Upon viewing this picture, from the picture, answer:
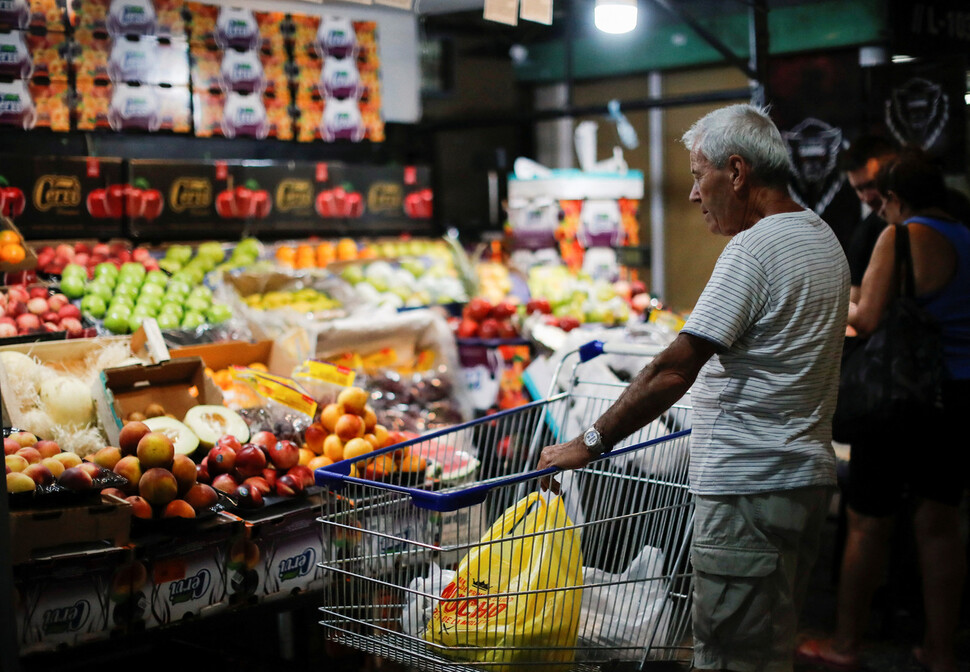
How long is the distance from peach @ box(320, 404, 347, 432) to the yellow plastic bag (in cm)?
129

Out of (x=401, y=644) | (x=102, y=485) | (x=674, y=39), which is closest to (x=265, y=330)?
(x=102, y=485)

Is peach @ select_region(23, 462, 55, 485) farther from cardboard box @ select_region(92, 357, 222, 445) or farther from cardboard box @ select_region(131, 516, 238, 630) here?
cardboard box @ select_region(92, 357, 222, 445)

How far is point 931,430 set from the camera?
3715mm

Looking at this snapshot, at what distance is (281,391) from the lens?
377cm

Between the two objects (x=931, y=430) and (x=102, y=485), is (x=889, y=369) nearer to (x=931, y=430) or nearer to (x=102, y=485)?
(x=931, y=430)

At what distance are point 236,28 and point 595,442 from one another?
4466 mm

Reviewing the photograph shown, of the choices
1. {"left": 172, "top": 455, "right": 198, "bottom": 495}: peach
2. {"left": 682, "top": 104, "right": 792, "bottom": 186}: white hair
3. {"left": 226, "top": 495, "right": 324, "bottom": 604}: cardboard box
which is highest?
{"left": 682, "top": 104, "right": 792, "bottom": 186}: white hair

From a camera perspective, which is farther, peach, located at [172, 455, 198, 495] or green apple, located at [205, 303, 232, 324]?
green apple, located at [205, 303, 232, 324]

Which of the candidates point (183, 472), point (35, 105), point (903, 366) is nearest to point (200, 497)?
point (183, 472)

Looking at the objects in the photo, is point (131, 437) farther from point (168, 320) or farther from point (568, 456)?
point (168, 320)

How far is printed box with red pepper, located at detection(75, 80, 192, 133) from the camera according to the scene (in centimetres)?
530

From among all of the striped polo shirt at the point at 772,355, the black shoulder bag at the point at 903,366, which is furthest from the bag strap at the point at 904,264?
the striped polo shirt at the point at 772,355

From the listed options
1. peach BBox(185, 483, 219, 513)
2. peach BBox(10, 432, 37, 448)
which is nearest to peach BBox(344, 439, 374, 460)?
peach BBox(185, 483, 219, 513)

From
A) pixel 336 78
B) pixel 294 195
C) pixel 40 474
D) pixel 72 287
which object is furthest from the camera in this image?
pixel 294 195
